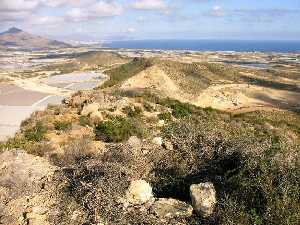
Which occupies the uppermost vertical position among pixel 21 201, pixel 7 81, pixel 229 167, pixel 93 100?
pixel 229 167

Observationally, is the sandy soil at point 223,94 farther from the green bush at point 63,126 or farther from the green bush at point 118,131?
the green bush at point 118,131

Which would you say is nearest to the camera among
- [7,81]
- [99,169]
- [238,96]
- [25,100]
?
[99,169]

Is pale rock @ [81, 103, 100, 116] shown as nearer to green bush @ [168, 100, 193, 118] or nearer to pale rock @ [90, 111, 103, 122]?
pale rock @ [90, 111, 103, 122]

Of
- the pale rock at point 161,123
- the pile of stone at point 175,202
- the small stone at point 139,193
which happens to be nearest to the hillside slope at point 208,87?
the pale rock at point 161,123

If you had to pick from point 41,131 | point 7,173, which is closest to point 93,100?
point 41,131

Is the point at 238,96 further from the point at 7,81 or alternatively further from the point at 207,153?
the point at 207,153

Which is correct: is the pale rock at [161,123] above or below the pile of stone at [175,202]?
below

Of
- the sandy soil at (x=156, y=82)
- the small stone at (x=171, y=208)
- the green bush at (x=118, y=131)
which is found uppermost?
the small stone at (x=171, y=208)
